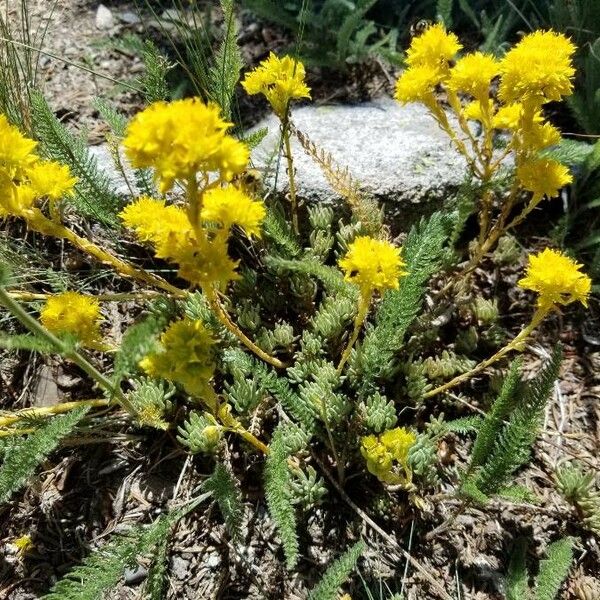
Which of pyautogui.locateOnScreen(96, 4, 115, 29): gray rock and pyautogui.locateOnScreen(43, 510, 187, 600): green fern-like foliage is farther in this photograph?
pyautogui.locateOnScreen(96, 4, 115, 29): gray rock

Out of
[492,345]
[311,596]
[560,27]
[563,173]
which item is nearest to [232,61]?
[563,173]

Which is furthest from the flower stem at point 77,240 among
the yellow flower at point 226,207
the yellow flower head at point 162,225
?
the yellow flower at point 226,207

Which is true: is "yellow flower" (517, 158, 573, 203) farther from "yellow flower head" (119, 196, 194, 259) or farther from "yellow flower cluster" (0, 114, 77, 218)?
"yellow flower cluster" (0, 114, 77, 218)

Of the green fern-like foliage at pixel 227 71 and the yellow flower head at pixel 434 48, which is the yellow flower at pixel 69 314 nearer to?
the green fern-like foliage at pixel 227 71

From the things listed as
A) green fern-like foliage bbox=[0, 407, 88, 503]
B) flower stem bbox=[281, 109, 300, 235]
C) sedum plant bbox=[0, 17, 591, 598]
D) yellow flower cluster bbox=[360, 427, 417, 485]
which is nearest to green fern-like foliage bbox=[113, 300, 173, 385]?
sedum plant bbox=[0, 17, 591, 598]

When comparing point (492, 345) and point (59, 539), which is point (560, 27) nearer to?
point (492, 345)
